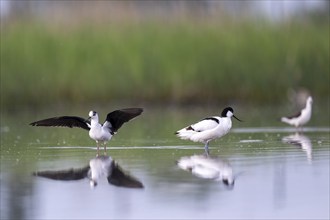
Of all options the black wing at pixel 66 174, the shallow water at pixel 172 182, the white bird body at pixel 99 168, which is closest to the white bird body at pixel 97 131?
the shallow water at pixel 172 182

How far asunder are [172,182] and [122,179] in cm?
58

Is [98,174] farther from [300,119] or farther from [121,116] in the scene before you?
[300,119]

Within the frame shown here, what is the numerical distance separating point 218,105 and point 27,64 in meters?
4.14

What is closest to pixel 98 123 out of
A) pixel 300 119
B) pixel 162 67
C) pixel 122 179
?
pixel 122 179

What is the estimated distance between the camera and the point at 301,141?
44.5 ft

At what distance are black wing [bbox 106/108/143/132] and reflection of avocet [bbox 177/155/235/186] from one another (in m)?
1.17

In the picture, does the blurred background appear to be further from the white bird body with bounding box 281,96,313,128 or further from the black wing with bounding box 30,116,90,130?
the black wing with bounding box 30,116,90,130

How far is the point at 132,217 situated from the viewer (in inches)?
305

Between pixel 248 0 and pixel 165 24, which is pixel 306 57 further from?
pixel 248 0

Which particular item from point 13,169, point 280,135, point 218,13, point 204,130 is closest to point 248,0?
point 218,13

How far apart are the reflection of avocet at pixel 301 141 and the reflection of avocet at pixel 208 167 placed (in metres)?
1.09

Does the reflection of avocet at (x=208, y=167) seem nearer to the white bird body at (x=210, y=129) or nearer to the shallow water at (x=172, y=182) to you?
the shallow water at (x=172, y=182)

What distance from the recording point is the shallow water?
8016mm

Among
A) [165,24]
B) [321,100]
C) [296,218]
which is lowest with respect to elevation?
[296,218]
